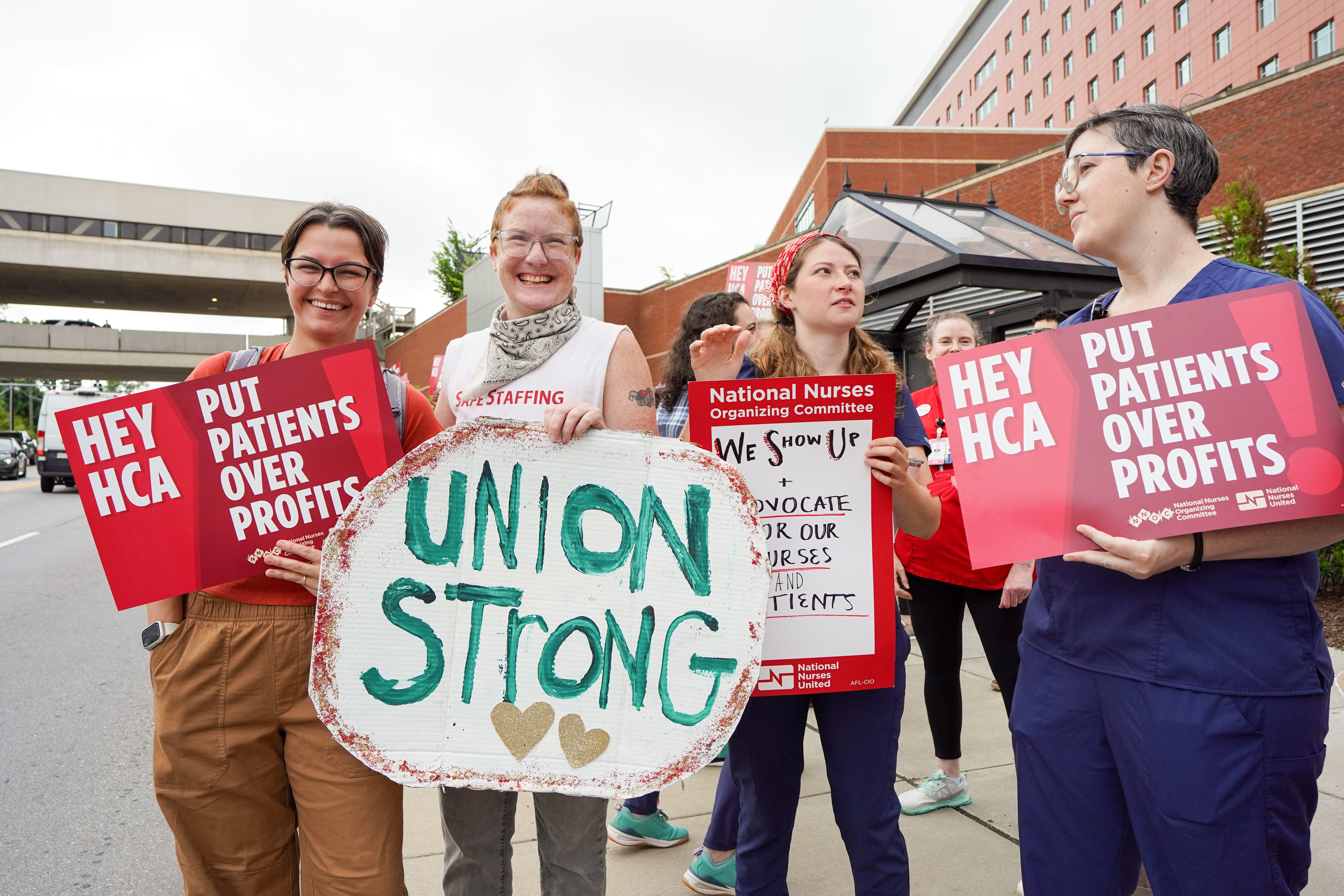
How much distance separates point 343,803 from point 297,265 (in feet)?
3.89

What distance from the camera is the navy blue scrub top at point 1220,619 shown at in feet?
4.55

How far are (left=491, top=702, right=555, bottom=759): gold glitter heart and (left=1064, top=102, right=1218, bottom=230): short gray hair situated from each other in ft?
5.40

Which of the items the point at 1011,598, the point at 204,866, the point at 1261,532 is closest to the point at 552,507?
the point at 204,866

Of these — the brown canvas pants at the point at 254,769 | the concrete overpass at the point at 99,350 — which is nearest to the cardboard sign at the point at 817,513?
the brown canvas pants at the point at 254,769

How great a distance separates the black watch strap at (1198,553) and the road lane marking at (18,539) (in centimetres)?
1403

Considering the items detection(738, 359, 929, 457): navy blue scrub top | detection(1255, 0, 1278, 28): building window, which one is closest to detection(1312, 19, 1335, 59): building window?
detection(1255, 0, 1278, 28): building window

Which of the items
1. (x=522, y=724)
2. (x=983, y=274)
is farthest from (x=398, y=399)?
(x=983, y=274)

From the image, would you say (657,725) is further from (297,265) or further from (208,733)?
(297,265)

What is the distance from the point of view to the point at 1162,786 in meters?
1.45

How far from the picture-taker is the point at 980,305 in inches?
324

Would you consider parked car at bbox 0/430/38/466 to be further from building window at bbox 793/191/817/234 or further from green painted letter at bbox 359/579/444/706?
green painted letter at bbox 359/579/444/706

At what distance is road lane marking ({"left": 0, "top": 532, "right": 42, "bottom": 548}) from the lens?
1109 cm

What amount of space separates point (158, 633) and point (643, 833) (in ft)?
6.22

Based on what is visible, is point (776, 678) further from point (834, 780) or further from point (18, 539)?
point (18, 539)
